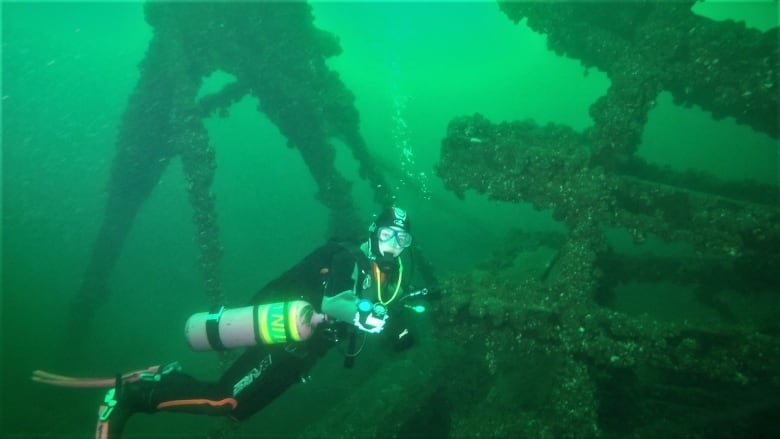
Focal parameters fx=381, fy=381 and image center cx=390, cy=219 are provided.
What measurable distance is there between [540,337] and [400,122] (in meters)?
94.9

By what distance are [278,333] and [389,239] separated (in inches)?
60.5

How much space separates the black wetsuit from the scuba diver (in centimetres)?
1

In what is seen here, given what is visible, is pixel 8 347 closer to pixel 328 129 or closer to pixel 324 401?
pixel 324 401

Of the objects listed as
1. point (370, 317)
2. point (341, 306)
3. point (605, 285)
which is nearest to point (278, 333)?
point (341, 306)

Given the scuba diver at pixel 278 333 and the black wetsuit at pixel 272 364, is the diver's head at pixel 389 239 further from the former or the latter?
the black wetsuit at pixel 272 364

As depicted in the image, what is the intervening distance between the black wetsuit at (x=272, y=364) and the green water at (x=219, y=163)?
2366 millimetres

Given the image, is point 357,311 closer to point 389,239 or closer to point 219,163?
point 389,239

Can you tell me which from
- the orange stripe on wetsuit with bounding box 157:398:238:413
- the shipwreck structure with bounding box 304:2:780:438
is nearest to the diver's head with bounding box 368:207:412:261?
the shipwreck structure with bounding box 304:2:780:438

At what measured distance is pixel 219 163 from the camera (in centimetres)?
7500

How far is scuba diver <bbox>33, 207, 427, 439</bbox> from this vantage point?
3814 mm

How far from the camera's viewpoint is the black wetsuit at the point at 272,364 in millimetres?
4078

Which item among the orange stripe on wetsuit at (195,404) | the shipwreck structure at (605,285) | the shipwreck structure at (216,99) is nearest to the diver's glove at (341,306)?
the shipwreck structure at (605,285)

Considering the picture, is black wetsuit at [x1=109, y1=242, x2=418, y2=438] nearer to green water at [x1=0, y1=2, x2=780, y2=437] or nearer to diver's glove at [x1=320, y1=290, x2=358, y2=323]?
diver's glove at [x1=320, y1=290, x2=358, y2=323]

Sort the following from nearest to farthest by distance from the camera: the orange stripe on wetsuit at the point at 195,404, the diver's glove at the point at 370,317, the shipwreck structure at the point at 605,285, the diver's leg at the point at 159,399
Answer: the diver's glove at the point at 370,317
the shipwreck structure at the point at 605,285
the diver's leg at the point at 159,399
the orange stripe on wetsuit at the point at 195,404
